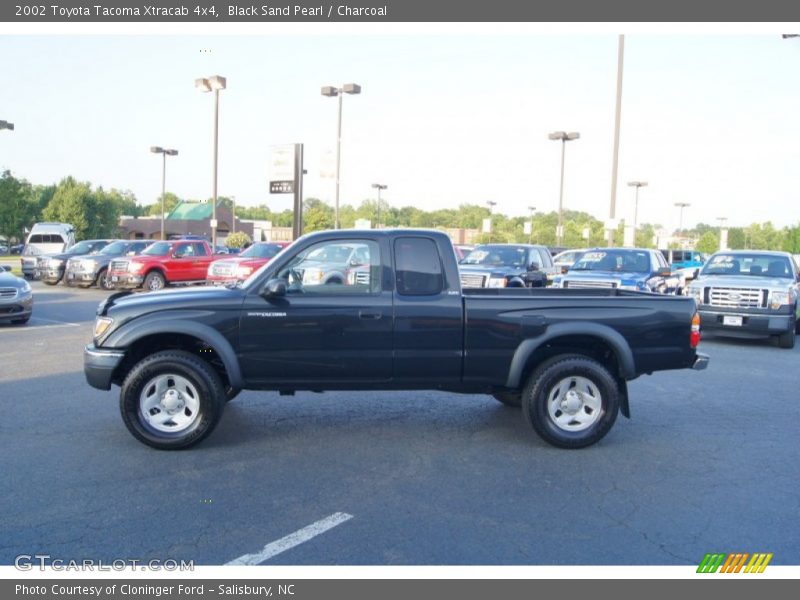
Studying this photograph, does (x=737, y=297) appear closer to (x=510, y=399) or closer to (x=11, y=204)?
(x=510, y=399)

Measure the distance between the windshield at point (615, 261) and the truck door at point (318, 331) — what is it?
Result: 1014 cm

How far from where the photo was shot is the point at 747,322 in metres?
13.0

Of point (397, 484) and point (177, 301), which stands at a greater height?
point (177, 301)

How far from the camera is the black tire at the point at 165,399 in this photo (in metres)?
6.12

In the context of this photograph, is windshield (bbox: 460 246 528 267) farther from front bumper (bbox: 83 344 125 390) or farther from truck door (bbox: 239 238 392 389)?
front bumper (bbox: 83 344 125 390)

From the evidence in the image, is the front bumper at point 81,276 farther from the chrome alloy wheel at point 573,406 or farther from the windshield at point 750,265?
the chrome alloy wheel at point 573,406

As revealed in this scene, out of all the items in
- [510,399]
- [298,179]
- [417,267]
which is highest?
[298,179]

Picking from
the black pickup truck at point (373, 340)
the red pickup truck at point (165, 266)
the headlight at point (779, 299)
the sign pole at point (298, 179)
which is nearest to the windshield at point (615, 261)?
the headlight at point (779, 299)

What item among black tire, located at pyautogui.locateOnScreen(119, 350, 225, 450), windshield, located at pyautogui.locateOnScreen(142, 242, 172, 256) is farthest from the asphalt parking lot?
windshield, located at pyautogui.locateOnScreen(142, 242, 172, 256)

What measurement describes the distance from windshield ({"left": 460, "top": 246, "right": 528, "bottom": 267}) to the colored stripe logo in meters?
12.6

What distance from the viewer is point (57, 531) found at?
4.45m

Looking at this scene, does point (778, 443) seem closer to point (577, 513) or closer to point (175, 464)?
point (577, 513)

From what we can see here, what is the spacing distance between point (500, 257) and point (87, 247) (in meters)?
17.9

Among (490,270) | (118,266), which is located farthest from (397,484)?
(118,266)
